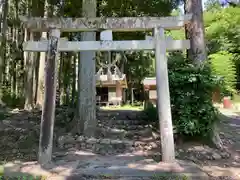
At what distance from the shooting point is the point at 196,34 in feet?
24.5

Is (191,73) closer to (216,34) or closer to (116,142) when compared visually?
(116,142)

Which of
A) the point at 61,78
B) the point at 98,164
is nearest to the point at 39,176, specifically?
the point at 98,164

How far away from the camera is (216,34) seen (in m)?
26.0

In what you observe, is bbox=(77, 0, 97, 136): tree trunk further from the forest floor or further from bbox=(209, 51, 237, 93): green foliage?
bbox=(209, 51, 237, 93): green foliage

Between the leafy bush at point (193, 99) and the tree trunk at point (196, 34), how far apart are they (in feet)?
1.92

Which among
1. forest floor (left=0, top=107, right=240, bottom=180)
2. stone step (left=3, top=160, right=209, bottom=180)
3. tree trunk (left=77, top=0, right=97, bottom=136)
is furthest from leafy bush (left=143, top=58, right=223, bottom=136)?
tree trunk (left=77, top=0, right=97, bottom=136)

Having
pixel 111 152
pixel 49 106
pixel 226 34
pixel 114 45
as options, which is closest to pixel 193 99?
pixel 111 152

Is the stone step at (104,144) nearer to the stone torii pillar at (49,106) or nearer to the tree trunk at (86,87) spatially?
the tree trunk at (86,87)

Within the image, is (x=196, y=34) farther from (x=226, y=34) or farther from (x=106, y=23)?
(x=226, y=34)

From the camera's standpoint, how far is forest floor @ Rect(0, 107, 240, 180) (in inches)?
Result: 203

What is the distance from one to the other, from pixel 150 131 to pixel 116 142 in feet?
5.06

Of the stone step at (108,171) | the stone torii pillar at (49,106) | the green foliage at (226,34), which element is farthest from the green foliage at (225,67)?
the stone torii pillar at (49,106)

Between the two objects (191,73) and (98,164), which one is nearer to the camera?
(98,164)

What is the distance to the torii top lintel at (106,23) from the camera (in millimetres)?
5598
